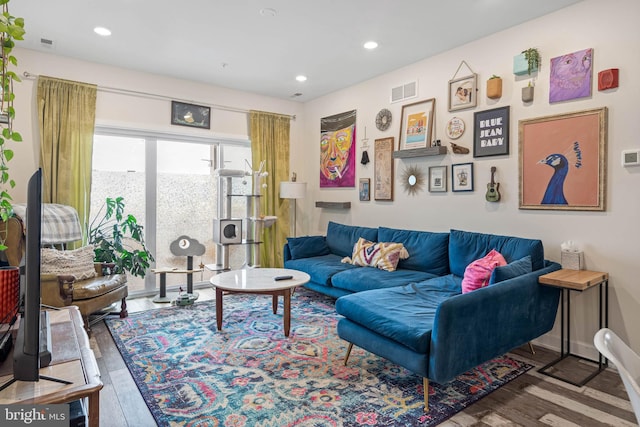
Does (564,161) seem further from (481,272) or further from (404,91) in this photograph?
(404,91)

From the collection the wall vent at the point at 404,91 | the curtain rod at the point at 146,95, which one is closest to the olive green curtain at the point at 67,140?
the curtain rod at the point at 146,95

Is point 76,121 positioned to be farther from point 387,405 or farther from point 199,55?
point 387,405

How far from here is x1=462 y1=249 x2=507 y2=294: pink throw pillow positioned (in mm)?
2705

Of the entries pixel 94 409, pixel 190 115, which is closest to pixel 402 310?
pixel 94 409

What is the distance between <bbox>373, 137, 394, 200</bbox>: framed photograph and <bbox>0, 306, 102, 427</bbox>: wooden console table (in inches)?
142

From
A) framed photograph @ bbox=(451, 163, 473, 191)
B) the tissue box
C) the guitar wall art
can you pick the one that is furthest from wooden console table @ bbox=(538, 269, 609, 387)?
framed photograph @ bbox=(451, 163, 473, 191)

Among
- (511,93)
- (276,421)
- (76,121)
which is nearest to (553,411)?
(276,421)

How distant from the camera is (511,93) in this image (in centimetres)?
329

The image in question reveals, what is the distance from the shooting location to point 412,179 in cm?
417

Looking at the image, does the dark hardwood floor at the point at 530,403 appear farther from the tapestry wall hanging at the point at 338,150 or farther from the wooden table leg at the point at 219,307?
the tapestry wall hanging at the point at 338,150

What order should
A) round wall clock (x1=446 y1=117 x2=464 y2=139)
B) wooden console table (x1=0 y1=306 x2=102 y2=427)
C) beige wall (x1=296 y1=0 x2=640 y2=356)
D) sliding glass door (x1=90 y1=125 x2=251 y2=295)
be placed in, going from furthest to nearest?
sliding glass door (x1=90 y1=125 x2=251 y2=295) < round wall clock (x1=446 y1=117 x2=464 y2=139) < beige wall (x1=296 y1=0 x2=640 y2=356) < wooden console table (x1=0 y1=306 x2=102 y2=427)

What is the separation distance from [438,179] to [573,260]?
4.82 feet

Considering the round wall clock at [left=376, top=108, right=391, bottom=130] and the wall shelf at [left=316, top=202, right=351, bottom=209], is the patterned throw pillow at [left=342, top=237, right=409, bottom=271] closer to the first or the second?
the wall shelf at [left=316, top=202, right=351, bottom=209]

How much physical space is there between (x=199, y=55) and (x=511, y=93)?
313 cm
